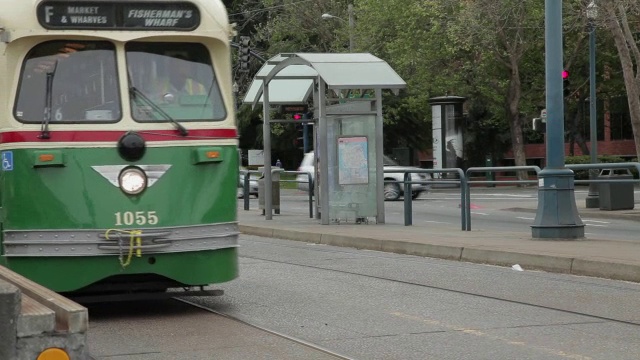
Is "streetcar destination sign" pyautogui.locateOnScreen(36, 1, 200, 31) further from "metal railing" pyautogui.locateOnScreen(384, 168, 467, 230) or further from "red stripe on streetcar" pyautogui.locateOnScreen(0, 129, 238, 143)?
"metal railing" pyautogui.locateOnScreen(384, 168, 467, 230)

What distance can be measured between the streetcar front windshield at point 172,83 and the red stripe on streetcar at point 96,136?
0.46 feet

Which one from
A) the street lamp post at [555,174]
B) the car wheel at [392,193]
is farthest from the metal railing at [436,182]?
the car wheel at [392,193]

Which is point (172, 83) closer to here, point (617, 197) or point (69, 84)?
point (69, 84)

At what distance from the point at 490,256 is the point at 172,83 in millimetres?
6331

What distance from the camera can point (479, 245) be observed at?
51.6ft

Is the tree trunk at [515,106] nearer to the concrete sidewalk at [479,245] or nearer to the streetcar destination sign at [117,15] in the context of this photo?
the concrete sidewalk at [479,245]

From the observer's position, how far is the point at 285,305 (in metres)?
10.9

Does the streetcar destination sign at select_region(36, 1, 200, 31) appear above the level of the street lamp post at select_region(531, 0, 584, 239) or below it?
above

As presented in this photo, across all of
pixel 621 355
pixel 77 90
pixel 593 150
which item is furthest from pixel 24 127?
pixel 593 150

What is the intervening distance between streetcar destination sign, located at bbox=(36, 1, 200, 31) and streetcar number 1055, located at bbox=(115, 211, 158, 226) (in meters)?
1.66

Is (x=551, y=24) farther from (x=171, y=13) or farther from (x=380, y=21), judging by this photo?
(x=380, y=21)

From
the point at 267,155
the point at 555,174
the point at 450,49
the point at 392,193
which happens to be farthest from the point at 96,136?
the point at 450,49

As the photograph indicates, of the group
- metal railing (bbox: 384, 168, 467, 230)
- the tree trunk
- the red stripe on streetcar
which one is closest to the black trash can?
metal railing (bbox: 384, 168, 467, 230)

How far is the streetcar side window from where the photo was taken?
31.6 feet
